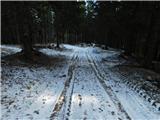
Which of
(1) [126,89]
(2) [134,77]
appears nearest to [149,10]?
(2) [134,77]

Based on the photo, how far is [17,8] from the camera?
2114 cm

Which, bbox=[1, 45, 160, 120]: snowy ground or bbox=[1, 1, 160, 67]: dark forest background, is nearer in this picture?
bbox=[1, 45, 160, 120]: snowy ground

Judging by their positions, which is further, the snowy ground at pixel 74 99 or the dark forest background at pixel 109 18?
the dark forest background at pixel 109 18

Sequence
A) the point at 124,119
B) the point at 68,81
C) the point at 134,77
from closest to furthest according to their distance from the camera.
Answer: the point at 124,119
the point at 68,81
the point at 134,77

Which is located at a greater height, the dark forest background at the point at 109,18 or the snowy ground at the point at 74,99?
Answer: the dark forest background at the point at 109,18

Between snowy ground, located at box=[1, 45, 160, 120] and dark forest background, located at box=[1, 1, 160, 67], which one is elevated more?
dark forest background, located at box=[1, 1, 160, 67]

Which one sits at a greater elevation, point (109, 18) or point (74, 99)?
point (109, 18)

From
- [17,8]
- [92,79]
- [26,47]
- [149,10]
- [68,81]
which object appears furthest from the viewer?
[26,47]

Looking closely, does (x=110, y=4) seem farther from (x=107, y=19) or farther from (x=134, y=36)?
(x=134, y=36)

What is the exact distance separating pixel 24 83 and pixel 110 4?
25937mm

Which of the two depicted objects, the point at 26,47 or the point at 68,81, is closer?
the point at 68,81

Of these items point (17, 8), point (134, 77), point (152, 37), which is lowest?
point (134, 77)

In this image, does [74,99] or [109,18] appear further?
[109,18]

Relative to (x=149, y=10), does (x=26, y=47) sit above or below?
below
